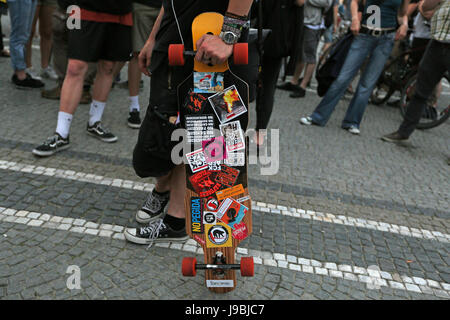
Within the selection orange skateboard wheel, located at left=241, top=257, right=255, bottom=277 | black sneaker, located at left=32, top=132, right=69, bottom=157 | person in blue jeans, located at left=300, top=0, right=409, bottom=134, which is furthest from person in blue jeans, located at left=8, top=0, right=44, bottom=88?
orange skateboard wheel, located at left=241, top=257, right=255, bottom=277

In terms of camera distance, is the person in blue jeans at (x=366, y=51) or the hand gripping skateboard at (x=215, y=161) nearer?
the hand gripping skateboard at (x=215, y=161)

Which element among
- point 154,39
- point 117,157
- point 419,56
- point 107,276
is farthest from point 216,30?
point 419,56

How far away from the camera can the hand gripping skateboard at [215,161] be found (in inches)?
72.4

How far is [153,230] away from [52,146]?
1.47 meters

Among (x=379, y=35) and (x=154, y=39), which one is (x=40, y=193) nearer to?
(x=154, y=39)

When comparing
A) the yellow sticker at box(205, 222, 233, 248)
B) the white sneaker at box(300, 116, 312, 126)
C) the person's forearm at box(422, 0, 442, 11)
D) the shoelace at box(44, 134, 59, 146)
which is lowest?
the white sneaker at box(300, 116, 312, 126)

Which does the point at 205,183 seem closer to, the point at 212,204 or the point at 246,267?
the point at 212,204

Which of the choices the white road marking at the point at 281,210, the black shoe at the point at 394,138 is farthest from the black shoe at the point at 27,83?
the black shoe at the point at 394,138

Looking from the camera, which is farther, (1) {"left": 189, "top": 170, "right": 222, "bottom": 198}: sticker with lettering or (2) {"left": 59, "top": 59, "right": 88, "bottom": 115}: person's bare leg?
(2) {"left": 59, "top": 59, "right": 88, "bottom": 115}: person's bare leg

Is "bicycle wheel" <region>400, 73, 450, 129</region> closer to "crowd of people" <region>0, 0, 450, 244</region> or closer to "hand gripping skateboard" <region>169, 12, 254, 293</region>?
"crowd of people" <region>0, 0, 450, 244</region>

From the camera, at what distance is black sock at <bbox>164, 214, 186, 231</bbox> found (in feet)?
8.00

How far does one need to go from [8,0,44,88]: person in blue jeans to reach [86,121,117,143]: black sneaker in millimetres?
1668

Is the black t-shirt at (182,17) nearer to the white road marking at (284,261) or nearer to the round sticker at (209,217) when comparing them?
the round sticker at (209,217)

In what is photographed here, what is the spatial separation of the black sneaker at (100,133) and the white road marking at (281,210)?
0.68 meters
